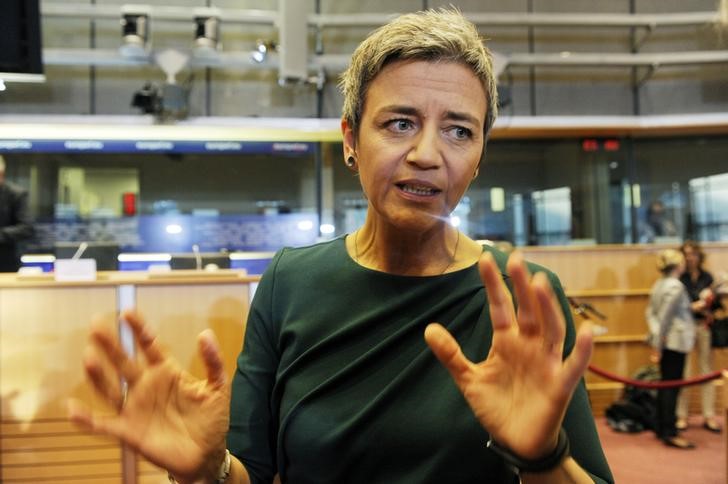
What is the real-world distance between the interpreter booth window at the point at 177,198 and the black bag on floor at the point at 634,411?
321cm

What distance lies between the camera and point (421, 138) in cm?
93

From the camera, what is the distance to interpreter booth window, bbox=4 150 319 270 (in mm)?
5254

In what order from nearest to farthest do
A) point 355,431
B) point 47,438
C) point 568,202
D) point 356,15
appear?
point 355,431, point 47,438, point 356,15, point 568,202

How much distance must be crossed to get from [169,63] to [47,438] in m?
4.04

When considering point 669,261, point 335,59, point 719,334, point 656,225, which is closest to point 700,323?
point 719,334

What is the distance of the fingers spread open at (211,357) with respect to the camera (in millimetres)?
756

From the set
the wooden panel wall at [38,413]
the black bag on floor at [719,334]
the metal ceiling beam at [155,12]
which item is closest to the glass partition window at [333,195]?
the metal ceiling beam at [155,12]

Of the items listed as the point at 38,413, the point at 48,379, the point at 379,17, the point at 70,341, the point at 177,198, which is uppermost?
the point at 379,17

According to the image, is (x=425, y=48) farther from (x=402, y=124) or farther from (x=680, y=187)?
(x=680, y=187)

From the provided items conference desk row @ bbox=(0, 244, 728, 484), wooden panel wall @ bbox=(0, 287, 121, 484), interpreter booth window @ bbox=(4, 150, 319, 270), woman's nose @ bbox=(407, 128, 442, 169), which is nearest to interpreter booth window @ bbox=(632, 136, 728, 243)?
interpreter booth window @ bbox=(4, 150, 319, 270)

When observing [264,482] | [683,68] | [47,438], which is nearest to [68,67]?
[47,438]

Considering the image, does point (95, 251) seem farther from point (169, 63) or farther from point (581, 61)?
point (581, 61)

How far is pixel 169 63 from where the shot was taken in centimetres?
559

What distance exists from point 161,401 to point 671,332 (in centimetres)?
433
